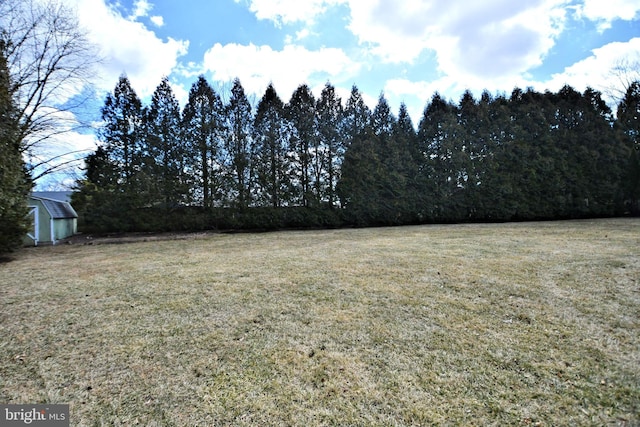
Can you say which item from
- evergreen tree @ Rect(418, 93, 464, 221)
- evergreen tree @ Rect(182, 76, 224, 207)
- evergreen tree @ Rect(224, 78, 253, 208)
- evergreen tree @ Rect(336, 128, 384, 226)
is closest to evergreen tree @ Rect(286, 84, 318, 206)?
evergreen tree @ Rect(336, 128, 384, 226)

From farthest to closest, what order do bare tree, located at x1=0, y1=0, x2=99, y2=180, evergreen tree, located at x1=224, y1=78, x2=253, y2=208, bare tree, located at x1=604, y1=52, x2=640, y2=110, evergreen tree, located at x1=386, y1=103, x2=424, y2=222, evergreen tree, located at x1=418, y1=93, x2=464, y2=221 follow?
bare tree, located at x1=604, y1=52, x2=640, y2=110 < evergreen tree, located at x1=418, y1=93, x2=464, y2=221 < evergreen tree, located at x1=386, y1=103, x2=424, y2=222 < evergreen tree, located at x1=224, y1=78, x2=253, y2=208 < bare tree, located at x1=0, y1=0, x2=99, y2=180

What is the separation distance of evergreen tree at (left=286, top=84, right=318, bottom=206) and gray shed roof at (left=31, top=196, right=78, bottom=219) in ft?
30.8

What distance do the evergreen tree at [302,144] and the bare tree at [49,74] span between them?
8.09 meters

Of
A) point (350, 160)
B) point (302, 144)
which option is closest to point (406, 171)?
point (350, 160)

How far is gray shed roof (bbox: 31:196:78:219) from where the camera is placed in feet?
33.3

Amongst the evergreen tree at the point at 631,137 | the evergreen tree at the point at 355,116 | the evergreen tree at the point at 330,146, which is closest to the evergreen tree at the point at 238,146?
the evergreen tree at the point at 330,146

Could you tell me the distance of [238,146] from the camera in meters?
13.2

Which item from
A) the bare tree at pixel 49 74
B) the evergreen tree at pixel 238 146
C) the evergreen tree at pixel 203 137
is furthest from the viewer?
the evergreen tree at pixel 238 146

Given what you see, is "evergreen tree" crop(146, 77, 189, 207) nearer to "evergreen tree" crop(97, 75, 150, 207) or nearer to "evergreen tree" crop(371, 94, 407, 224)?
"evergreen tree" crop(97, 75, 150, 207)

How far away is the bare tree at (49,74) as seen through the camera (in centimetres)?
948

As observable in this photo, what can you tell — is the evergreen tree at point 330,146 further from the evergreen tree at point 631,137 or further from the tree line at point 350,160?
the evergreen tree at point 631,137

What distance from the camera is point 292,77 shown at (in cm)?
1445

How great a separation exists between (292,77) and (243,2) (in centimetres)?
667

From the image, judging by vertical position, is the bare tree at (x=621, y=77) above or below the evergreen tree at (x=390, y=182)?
above
